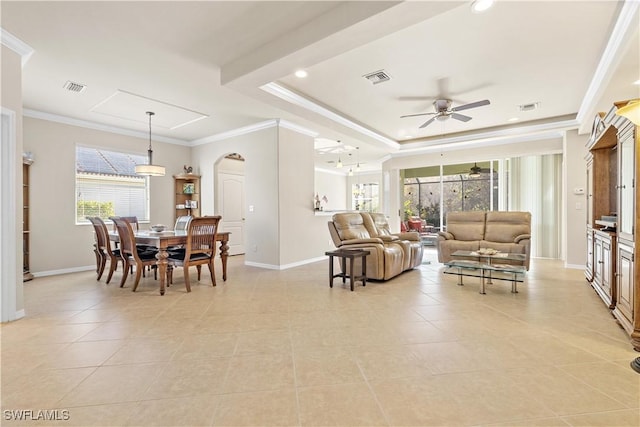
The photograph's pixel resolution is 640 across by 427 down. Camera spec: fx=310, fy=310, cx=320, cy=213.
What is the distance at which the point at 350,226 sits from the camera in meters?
4.95

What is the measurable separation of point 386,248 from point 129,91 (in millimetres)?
4217

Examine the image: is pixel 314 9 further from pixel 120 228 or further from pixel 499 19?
pixel 120 228

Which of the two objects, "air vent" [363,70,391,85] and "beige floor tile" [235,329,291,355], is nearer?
"beige floor tile" [235,329,291,355]

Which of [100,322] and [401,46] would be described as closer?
[100,322]

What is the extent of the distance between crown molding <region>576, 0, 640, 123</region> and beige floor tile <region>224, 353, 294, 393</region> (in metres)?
3.60

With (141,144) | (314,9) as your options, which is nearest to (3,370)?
(314,9)

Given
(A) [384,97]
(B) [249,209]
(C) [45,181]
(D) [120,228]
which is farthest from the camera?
(B) [249,209]

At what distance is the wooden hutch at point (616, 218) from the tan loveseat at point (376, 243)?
2345 millimetres

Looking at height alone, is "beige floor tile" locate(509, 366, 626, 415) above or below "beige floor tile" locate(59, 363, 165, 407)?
above

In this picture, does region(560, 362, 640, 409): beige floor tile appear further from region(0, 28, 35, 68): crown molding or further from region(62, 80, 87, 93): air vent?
region(62, 80, 87, 93): air vent

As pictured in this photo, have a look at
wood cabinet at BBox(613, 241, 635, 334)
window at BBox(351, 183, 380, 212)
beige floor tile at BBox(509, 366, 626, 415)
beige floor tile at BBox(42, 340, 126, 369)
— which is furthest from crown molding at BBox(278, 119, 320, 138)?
window at BBox(351, 183, 380, 212)

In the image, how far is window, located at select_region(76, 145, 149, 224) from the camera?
564 cm

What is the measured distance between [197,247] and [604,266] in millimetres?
4843

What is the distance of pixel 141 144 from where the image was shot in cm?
639
